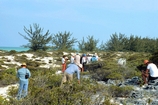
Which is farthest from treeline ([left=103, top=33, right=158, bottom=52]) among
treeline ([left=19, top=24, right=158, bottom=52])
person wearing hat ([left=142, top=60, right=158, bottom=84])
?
person wearing hat ([left=142, top=60, right=158, bottom=84])

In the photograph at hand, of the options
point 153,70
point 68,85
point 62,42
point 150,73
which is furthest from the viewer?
point 62,42

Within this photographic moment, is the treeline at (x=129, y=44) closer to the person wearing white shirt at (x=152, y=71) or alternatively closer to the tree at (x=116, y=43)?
the tree at (x=116, y=43)

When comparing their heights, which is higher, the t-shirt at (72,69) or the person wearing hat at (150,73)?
the t-shirt at (72,69)

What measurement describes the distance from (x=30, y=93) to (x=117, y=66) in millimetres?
14825

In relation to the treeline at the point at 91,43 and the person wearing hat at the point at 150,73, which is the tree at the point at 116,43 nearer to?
the treeline at the point at 91,43

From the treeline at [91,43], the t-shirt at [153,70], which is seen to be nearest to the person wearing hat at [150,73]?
the t-shirt at [153,70]

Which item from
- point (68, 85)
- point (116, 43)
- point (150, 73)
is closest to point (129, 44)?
point (116, 43)

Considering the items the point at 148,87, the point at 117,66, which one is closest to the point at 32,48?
the point at 117,66

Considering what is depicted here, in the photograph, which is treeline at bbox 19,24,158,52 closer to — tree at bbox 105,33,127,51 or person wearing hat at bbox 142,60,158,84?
tree at bbox 105,33,127,51

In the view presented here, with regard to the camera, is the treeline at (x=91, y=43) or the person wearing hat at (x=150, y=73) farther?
the treeline at (x=91, y=43)

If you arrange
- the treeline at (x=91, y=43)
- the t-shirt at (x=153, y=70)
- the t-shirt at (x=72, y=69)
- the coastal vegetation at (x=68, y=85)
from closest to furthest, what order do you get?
the coastal vegetation at (x=68, y=85) < the t-shirt at (x=72, y=69) < the t-shirt at (x=153, y=70) < the treeline at (x=91, y=43)

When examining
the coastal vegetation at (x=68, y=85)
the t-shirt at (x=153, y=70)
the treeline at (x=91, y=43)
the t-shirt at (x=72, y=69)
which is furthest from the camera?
the treeline at (x=91, y=43)

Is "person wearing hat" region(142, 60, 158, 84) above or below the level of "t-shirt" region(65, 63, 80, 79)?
below

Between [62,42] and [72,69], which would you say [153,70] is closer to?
[72,69]
